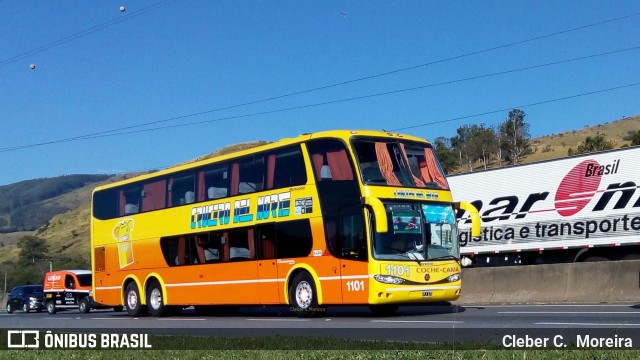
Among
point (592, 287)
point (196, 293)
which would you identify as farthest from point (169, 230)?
point (592, 287)

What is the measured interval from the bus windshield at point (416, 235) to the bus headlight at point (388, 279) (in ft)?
1.32

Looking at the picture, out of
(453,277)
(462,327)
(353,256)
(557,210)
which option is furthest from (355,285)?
(557,210)

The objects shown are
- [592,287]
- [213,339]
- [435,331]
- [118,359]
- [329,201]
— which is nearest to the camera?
[118,359]

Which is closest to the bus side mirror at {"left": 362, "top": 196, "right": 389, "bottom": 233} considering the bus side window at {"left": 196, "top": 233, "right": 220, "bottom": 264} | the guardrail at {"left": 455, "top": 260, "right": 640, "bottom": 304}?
the bus side window at {"left": 196, "top": 233, "right": 220, "bottom": 264}

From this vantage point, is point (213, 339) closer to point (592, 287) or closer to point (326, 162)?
point (326, 162)

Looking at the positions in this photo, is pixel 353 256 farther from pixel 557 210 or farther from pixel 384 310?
pixel 557 210

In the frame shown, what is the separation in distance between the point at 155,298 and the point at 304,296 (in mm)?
6786

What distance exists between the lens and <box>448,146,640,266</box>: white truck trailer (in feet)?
87.4

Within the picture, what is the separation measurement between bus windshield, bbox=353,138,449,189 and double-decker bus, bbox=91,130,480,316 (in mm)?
28

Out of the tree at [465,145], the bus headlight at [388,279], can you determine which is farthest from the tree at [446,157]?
the bus headlight at [388,279]

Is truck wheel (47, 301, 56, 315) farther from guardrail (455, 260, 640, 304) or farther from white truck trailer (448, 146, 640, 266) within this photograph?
guardrail (455, 260, 640, 304)

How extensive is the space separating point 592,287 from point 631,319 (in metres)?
8.72

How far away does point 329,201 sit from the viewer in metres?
19.3

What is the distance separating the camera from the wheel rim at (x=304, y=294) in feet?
64.6
